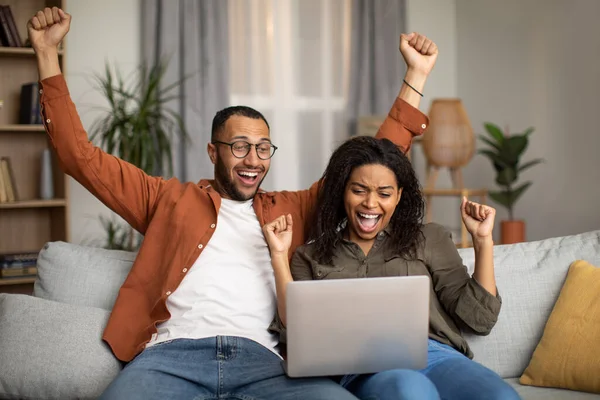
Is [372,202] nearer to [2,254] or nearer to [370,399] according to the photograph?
[370,399]

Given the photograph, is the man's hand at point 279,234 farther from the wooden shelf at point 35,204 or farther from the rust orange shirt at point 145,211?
the wooden shelf at point 35,204

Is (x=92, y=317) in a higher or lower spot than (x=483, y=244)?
lower

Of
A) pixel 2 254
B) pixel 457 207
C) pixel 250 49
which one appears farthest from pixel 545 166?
pixel 2 254

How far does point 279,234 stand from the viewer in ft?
6.42

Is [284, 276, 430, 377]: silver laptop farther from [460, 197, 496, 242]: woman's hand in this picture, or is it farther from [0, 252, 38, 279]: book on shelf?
[0, 252, 38, 279]: book on shelf

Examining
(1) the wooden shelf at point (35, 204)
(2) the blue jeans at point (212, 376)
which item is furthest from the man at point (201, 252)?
(1) the wooden shelf at point (35, 204)

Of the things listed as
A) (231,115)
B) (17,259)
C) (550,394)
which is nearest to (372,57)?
(17,259)

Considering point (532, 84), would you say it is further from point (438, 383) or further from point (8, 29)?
point (438, 383)

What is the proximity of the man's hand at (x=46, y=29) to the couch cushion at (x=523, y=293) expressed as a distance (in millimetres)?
1264

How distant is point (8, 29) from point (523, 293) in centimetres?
317

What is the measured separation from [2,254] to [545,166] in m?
3.38

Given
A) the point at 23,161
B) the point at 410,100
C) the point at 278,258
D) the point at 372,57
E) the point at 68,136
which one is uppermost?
the point at 372,57

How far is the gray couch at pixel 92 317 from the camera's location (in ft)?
5.92

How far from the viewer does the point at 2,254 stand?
13.3 feet
